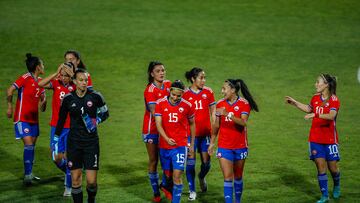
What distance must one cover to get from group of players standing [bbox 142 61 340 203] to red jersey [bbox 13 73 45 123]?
96.4 inches

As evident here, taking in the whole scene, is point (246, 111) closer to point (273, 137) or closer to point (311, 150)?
point (311, 150)

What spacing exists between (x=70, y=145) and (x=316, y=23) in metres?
18.7

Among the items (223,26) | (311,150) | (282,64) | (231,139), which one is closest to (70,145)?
(231,139)

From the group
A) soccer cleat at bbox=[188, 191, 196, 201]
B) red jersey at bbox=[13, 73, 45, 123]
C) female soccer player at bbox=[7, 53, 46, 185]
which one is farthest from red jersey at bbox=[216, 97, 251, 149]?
red jersey at bbox=[13, 73, 45, 123]

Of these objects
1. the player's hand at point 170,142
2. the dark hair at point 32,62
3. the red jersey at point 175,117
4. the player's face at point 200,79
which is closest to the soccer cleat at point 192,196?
the red jersey at point 175,117

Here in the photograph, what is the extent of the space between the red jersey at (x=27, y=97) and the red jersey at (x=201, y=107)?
302cm

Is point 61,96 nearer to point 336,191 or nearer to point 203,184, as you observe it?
point 203,184

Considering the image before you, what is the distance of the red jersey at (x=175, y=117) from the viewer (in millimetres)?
11156

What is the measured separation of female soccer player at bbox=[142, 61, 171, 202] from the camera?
1195cm

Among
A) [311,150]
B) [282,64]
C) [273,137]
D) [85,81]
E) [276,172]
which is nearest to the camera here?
[85,81]

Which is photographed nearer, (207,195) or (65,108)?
(65,108)

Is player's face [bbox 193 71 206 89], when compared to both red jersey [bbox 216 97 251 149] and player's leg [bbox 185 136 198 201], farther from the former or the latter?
red jersey [bbox 216 97 251 149]

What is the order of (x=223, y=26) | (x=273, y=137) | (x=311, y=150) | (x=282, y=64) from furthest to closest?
(x=223, y=26) → (x=282, y=64) → (x=273, y=137) → (x=311, y=150)

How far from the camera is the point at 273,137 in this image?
56.3 ft
